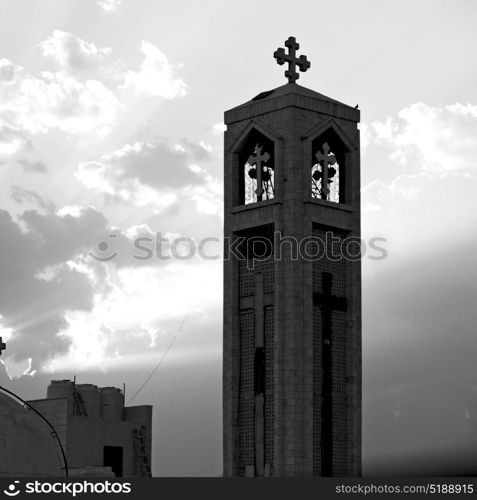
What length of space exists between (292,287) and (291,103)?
12111mm

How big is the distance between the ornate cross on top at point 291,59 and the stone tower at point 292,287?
0.22 ft

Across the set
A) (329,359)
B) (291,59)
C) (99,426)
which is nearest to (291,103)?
(291,59)

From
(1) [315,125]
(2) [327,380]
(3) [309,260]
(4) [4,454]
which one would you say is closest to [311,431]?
(2) [327,380]

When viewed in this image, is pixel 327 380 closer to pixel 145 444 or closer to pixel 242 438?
pixel 242 438

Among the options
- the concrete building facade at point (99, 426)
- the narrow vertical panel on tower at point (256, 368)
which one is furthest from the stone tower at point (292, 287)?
the concrete building facade at point (99, 426)

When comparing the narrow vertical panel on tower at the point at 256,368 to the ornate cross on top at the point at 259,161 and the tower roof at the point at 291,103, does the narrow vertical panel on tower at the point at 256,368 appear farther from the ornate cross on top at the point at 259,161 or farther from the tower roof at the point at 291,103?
the tower roof at the point at 291,103

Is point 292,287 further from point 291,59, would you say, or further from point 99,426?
point 99,426

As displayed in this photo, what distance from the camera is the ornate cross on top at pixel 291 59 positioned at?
98.3m

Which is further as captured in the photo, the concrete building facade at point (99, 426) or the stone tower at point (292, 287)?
the concrete building facade at point (99, 426)

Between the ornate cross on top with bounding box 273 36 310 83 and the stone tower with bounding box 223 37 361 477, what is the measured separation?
68 mm

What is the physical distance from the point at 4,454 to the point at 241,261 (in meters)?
43.1

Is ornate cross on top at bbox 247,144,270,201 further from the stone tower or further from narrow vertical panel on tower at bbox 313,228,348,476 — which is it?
narrow vertical panel on tower at bbox 313,228,348,476

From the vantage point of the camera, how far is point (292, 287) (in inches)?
3701

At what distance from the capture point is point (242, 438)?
96.1m
